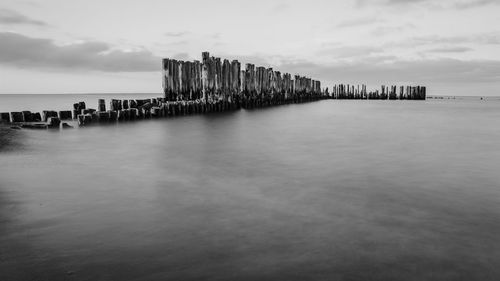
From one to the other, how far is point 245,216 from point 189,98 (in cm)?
1511

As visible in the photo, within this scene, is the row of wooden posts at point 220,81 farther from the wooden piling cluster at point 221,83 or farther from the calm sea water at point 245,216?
the calm sea water at point 245,216

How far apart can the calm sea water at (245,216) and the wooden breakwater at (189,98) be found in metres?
5.67

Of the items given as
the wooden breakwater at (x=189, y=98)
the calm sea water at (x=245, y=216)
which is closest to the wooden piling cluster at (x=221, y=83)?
the wooden breakwater at (x=189, y=98)

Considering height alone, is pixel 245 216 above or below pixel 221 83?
below

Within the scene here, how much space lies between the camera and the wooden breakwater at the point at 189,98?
1298cm

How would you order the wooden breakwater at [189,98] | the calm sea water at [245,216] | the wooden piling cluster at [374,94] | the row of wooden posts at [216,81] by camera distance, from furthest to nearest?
the wooden piling cluster at [374,94]
the row of wooden posts at [216,81]
the wooden breakwater at [189,98]
the calm sea water at [245,216]

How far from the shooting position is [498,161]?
7.23m

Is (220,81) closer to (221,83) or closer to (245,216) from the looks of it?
(221,83)

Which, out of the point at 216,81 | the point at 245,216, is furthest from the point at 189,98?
the point at 245,216

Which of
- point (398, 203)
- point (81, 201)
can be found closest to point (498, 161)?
point (398, 203)

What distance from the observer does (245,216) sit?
369 centimetres

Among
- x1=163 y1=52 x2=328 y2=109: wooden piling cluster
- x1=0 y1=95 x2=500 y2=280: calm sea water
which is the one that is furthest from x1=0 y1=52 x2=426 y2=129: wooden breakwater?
x1=0 y1=95 x2=500 y2=280: calm sea water

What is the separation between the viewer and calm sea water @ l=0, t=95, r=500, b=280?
260 centimetres

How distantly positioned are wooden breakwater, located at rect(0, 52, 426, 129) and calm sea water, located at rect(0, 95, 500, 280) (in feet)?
18.6
